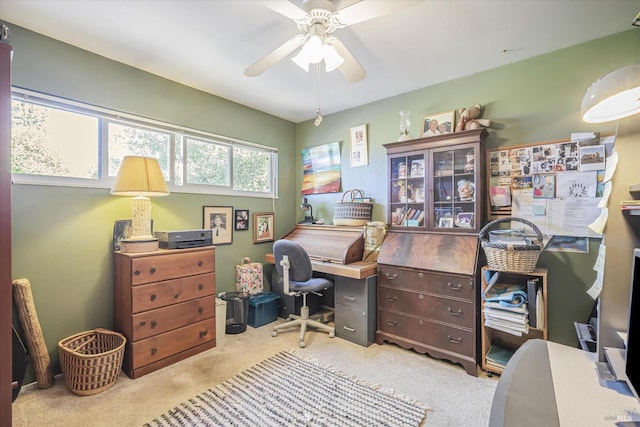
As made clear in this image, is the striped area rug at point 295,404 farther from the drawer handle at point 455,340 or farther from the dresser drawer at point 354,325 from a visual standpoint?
the drawer handle at point 455,340

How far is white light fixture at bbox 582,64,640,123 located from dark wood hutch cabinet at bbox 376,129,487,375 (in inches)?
48.0

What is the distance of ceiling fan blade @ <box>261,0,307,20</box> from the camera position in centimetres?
140

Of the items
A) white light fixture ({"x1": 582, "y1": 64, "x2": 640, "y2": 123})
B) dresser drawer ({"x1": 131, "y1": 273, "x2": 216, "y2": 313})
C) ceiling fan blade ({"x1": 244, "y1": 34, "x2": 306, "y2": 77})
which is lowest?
dresser drawer ({"x1": 131, "y1": 273, "x2": 216, "y2": 313})

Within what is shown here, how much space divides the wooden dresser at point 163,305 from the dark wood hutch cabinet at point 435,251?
164 centimetres

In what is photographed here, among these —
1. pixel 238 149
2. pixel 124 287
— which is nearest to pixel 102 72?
pixel 238 149

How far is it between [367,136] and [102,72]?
2.62 m

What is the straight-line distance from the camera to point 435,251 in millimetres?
2504

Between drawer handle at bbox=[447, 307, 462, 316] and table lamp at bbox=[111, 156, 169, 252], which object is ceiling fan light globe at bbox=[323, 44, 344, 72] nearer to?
table lamp at bbox=[111, 156, 169, 252]

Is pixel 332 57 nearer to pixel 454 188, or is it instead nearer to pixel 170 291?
pixel 454 188

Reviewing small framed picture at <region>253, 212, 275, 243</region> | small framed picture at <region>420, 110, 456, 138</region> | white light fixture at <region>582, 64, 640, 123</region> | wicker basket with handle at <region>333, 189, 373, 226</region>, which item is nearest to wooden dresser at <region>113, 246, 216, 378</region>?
small framed picture at <region>253, 212, 275, 243</region>

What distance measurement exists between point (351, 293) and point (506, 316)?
1261 mm

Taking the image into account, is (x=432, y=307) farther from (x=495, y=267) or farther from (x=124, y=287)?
(x=124, y=287)

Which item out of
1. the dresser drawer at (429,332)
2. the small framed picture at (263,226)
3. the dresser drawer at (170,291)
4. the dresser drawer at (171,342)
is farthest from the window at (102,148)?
the dresser drawer at (429,332)

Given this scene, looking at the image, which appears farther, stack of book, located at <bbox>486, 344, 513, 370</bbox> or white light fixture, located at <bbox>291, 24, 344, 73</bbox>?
stack of book, located at <bbox>486, 344, 513, 370</bbox>
